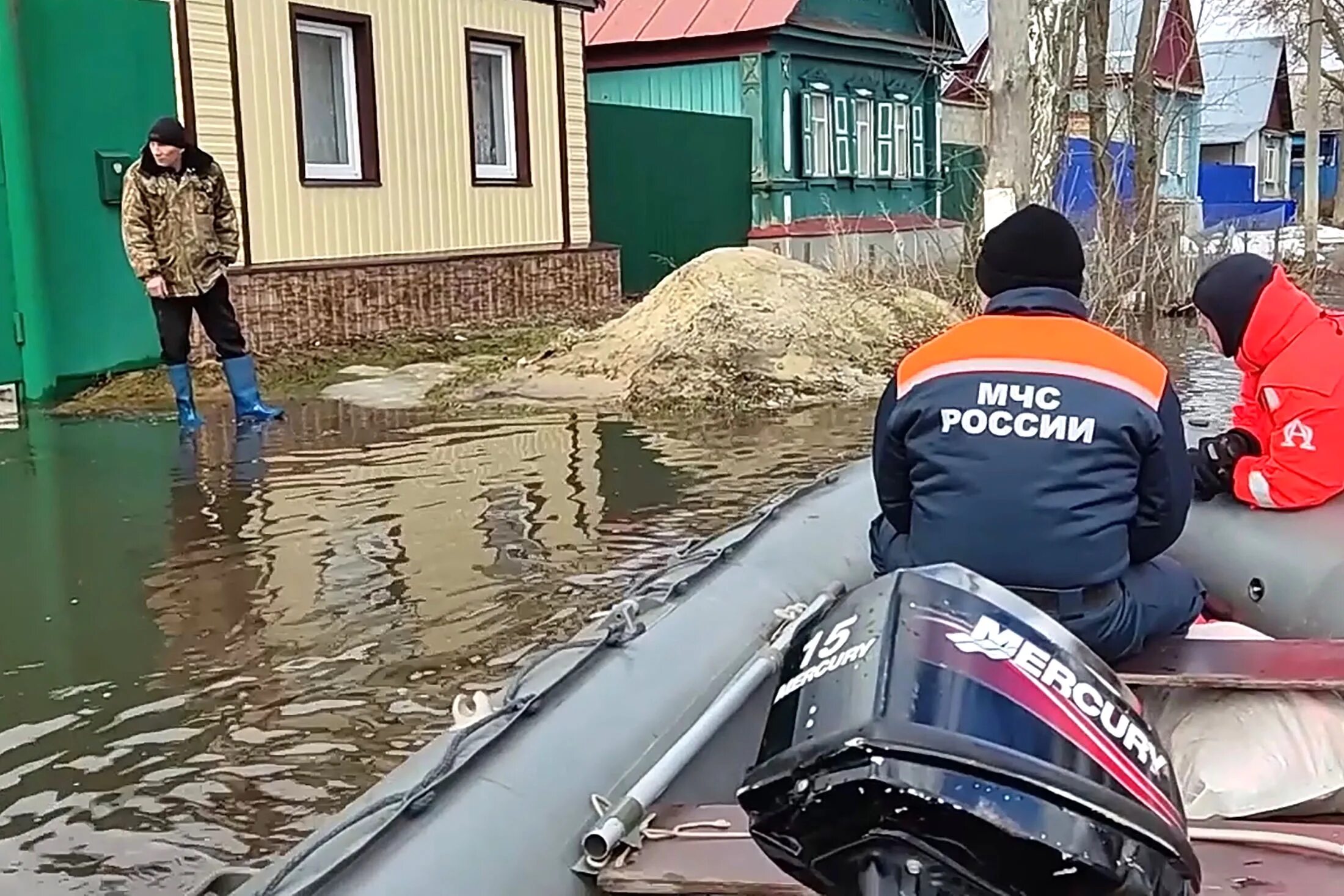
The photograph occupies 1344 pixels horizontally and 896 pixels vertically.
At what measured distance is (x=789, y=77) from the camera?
805 inches

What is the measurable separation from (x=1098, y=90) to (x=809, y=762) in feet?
52.2

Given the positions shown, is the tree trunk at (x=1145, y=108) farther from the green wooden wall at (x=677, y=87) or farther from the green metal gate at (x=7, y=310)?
the green metal gate at (x=7, y=310)

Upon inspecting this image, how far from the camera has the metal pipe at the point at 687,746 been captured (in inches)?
98.7

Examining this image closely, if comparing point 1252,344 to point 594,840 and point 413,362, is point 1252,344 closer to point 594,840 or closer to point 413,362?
point 594,840

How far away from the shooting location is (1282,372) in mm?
4172

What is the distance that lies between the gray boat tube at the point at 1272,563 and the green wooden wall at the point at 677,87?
1593 cm

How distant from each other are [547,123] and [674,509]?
9.10 m

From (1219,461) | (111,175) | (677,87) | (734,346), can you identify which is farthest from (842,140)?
(1219,461)

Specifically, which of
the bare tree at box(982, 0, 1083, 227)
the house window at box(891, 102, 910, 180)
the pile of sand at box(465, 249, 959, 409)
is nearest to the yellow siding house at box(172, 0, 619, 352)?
the pile of sand at box(465, 249, 959, 409)

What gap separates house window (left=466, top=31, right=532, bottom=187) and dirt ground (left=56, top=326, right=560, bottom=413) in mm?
1720

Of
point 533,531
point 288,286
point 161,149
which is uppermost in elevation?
point 161,149

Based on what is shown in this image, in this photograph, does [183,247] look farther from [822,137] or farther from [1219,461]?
[822,137]

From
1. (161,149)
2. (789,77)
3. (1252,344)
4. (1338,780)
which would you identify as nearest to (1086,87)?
(789,77)

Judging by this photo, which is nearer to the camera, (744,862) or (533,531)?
(744,862)
